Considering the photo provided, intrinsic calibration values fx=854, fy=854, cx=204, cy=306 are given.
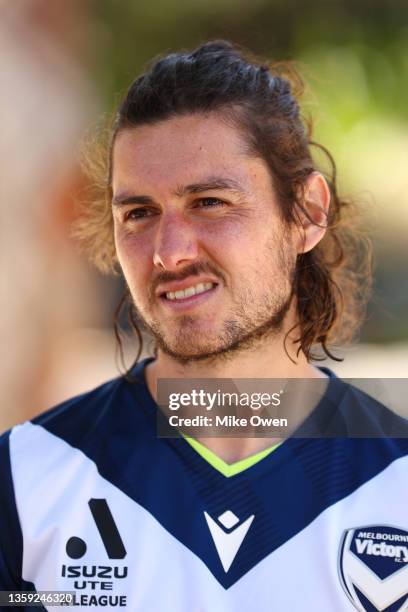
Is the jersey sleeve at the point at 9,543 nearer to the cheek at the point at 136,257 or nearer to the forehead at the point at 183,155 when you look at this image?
the cheek at the point at 136,257

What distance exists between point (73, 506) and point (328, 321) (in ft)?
3.66

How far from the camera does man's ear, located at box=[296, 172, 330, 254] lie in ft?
9.00

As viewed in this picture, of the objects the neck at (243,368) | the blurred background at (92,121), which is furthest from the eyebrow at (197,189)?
the blurred background at (92,121)

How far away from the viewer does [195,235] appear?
2400mm

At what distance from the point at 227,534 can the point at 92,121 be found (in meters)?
3.09

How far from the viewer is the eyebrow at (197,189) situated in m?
2.39

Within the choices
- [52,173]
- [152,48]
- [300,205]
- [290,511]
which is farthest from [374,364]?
[290,511]

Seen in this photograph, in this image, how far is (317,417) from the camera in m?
2.45

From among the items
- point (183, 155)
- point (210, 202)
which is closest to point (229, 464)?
point (210, 202)

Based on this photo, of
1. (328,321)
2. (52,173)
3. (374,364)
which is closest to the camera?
(328,321)

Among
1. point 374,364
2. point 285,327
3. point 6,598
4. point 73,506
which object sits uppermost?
point 285,327

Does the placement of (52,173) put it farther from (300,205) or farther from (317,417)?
(317,417)

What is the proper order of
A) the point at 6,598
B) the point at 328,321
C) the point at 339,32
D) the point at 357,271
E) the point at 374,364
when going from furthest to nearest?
the point at 339,32 < the point at 374,364 < the point at 357,271 < the point at 328,321 < the point at 6,598

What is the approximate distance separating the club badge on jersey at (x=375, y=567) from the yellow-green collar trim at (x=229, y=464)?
333 millimetres
